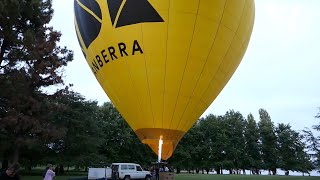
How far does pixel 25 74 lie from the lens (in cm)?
2327

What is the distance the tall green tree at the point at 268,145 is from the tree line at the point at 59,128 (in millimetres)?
167

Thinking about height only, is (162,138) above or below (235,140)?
below

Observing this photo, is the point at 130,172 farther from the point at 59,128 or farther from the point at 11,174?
the point at 11,174

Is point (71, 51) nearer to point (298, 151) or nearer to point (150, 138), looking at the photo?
point (150, 138)

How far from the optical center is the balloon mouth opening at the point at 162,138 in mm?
9547

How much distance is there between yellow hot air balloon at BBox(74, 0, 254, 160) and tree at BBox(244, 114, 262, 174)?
50.6m

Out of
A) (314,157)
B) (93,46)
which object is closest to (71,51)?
(93,46)

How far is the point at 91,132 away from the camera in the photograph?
32844mm

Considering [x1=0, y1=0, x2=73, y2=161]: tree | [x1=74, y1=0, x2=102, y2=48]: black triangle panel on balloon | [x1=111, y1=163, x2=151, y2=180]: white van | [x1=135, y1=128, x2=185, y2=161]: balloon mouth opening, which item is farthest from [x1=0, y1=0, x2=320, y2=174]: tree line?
[x1=135, y1=128, x2=185, y2=161]: balloon mouth opening

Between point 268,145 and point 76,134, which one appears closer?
point 76,134

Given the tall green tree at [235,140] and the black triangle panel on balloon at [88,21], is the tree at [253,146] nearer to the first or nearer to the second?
the tall green tree at [235,140]

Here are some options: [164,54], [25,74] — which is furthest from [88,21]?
[25,74]

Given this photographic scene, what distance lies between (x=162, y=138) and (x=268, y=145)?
5458cm

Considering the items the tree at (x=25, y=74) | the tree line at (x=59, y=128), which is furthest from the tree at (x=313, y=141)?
the tree at (x=25, y=74)
